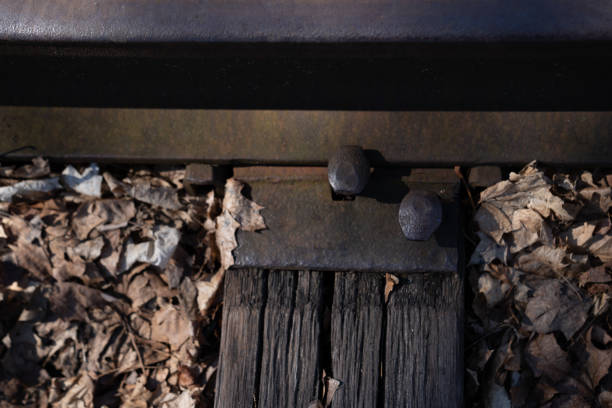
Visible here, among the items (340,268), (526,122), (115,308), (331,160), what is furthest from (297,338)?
(526,122)

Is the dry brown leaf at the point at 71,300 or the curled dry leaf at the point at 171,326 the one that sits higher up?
the dry brown leaf at the point at 71,300

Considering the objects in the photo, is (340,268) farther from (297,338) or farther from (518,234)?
(518,234)

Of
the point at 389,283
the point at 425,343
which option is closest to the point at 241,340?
the point at 389,283

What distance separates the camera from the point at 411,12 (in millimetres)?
1926

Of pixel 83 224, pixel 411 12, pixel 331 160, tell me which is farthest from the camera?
pixel 83 224

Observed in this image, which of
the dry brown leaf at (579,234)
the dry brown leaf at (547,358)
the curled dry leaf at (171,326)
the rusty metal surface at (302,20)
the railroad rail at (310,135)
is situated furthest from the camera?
the curled dry leaf at (171,326)

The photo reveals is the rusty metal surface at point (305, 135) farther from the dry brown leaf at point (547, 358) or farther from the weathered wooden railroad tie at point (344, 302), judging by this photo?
the dry brown leaf at point (547, 358)

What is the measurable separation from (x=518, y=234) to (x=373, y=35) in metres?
1.26

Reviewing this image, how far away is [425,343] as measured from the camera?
2.30m

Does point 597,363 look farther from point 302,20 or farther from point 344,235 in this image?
point 302,20

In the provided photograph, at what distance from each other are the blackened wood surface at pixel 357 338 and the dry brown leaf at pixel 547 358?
28.8 inches

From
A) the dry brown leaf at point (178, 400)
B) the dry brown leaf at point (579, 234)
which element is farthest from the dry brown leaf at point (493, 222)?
the dry brown leaf at point (178, 400)

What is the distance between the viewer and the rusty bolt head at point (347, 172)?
2266 millimetres

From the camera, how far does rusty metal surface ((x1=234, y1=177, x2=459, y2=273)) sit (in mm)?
2398
